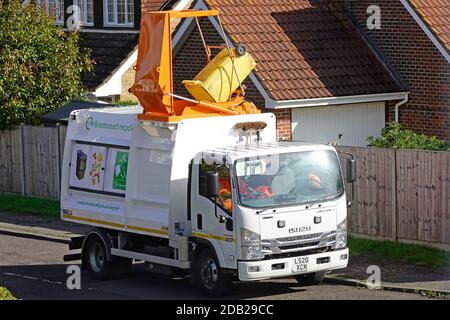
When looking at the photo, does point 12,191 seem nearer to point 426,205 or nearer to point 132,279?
point 132,279

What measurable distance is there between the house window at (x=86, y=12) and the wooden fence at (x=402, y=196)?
46.8 ft

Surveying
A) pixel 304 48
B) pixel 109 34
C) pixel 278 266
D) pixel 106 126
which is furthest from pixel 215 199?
pixel 109 34

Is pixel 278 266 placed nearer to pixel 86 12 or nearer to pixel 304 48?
pixel 304 48

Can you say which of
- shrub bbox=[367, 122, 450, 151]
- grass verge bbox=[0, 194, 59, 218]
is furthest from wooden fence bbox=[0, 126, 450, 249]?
grass verge bbox=[0, 194, 59, 218]

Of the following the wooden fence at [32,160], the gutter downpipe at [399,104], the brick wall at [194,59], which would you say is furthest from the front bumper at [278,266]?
the wooden fence at [32,160]

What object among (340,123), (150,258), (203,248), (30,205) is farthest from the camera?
(30,205)

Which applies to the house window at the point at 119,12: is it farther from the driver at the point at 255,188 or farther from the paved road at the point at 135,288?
the driver at the point at 255,188

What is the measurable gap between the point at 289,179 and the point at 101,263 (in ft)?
13.0

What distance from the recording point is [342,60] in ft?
87.7

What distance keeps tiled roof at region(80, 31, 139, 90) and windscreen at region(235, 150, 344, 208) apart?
49.3 ft

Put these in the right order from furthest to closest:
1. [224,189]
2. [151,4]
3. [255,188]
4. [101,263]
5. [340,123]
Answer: [151,4], [340,123], [101,263], [224,189], [255,188]

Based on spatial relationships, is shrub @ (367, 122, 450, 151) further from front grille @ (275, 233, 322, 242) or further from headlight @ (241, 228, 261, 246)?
headlight @ (241, 228, 261, 246)

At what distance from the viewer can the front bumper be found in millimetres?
17047

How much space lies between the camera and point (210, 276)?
17.8 meters
